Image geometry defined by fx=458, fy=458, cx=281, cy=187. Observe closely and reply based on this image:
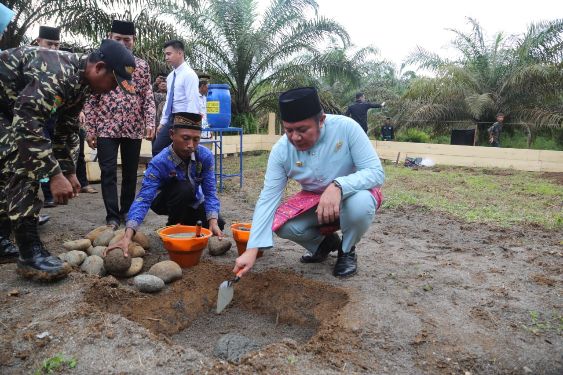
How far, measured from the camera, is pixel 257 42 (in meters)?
12.5

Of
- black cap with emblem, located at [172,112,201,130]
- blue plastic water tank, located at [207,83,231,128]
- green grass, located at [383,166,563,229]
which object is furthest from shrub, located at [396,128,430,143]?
black cap with emblem, located at [172,112,201,130]

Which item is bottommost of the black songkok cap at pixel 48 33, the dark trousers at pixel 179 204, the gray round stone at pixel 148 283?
the gray round stone at pixel 148 283

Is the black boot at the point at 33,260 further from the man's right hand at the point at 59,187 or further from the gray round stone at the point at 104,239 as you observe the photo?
the gray round stone at the point at 104,239

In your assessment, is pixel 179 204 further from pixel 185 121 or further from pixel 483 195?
pixel 483 195

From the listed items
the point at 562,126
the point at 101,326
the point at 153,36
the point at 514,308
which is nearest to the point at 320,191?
the point at 514,308

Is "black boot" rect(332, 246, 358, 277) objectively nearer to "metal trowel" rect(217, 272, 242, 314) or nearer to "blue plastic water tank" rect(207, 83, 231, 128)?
"metal trowel" rect(217, 272, 242, 314)

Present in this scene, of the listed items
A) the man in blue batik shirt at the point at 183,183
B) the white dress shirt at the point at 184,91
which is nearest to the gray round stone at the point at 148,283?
the man in blue batik shirt at the point at 183,183

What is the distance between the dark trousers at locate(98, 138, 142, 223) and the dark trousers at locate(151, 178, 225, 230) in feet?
1.98

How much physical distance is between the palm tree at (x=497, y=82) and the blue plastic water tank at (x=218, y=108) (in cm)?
907

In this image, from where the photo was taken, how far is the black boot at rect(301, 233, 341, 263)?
3.51m

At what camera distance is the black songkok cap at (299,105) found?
2718 mm

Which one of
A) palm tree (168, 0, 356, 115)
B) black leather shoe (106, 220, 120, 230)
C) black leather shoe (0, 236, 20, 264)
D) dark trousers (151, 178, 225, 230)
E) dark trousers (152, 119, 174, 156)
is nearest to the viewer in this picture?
black leather shoe (0, 236, 20, 264)

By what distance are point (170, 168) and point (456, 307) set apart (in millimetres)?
2230

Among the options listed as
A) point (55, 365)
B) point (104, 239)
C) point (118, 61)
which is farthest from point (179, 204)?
point (55, 365)
